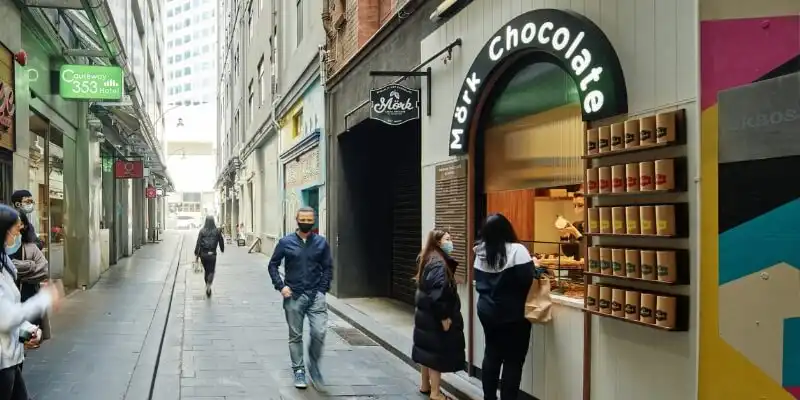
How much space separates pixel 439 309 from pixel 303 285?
1720 millimetres

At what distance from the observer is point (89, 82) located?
524 inches

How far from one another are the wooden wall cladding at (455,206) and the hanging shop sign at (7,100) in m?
5.59

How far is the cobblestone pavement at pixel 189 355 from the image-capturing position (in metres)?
7.34

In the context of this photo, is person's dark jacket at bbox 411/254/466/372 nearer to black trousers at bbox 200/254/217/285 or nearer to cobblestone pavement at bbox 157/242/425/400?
cobblestone pavement at bbox 157/242/425/400

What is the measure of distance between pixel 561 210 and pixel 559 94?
1.13 m

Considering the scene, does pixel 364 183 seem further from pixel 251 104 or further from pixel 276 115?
pixel 251 104

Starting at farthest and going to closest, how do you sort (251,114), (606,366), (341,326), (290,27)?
1. (251,114)
2. (290,27)
3. (341,326)
4. (606,366)

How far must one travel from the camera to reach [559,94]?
6.36 meters

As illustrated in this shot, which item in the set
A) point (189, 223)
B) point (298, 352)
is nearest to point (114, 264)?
point (298, 352)

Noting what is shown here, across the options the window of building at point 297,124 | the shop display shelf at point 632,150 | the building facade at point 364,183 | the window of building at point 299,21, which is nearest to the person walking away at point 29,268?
the shop display shelf at point 632,150

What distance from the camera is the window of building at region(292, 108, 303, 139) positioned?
2097cm

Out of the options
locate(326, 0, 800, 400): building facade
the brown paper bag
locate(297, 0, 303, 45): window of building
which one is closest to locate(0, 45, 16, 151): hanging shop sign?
locate(326, 0, 800, 400): building facade

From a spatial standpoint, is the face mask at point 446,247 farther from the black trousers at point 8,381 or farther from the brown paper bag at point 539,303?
the black trousers at point 8,381

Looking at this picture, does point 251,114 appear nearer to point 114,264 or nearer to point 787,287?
point 114,264
